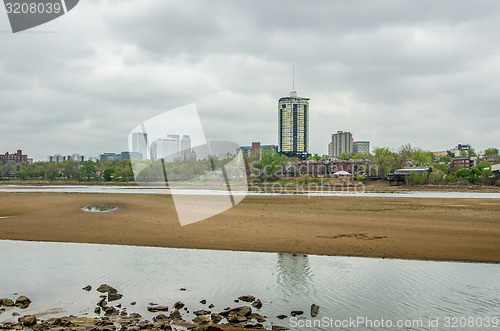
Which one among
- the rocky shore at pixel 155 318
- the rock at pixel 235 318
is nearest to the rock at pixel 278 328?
the rocky shore at pixel 155 318

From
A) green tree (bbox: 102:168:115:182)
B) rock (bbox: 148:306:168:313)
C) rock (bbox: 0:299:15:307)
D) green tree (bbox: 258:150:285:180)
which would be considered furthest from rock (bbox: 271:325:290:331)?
green tree (bbox: 102:168:115:182)

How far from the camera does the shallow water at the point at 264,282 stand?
11125mm

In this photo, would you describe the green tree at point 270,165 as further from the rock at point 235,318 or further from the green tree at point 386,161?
the rock at point 235,318

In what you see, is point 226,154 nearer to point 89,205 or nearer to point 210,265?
point 89,205

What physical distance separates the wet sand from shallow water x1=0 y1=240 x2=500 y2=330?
53.9 inches

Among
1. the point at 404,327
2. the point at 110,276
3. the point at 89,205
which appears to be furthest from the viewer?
A: the point at 89,205

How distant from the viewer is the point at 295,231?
74.0 ft

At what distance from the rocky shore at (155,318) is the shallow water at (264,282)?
0.89ft

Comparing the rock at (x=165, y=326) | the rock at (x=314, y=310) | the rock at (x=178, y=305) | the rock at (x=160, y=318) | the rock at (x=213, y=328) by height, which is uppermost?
the rock at (x=213, y=328)

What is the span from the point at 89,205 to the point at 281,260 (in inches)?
1094

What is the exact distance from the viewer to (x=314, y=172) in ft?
468

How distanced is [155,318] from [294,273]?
6.42 metres

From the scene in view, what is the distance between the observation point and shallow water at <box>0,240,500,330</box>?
36.5 feet

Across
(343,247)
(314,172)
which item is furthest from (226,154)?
(343,247)
